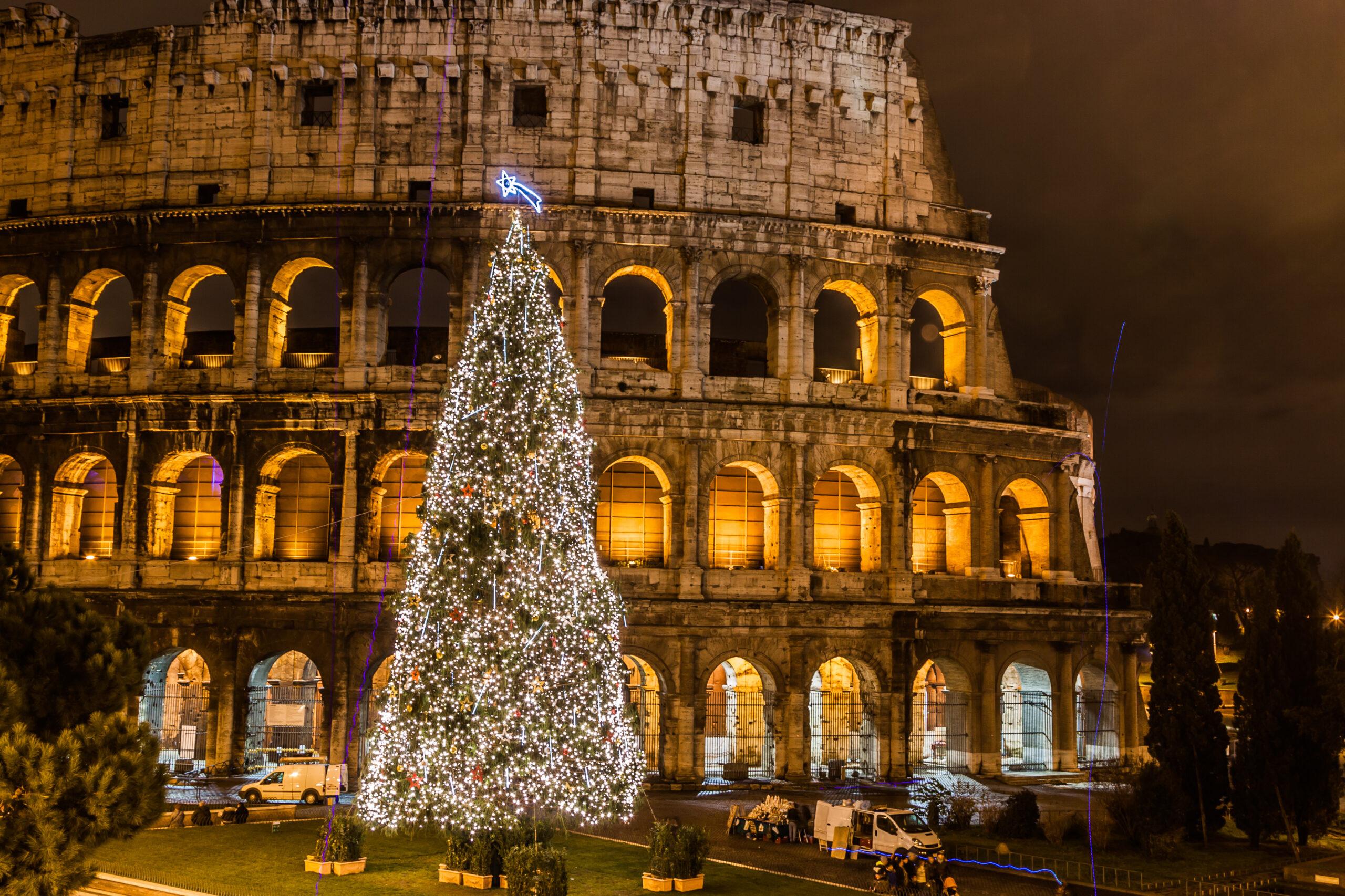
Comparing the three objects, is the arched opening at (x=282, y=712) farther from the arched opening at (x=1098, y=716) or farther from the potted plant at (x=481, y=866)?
the arched opening at (x=1098, y=716)

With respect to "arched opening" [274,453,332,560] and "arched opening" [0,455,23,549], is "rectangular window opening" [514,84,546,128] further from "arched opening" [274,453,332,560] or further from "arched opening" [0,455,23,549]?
"arched opening" [0,455,23,549]

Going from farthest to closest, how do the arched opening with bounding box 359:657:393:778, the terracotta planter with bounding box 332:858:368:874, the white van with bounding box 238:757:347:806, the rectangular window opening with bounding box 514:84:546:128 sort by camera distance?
the rectangular window opening with bounding box 514:84:546:128 < the arched opening with bounding box 359:657:393:778 < the white van with bounding box 238:757:347:806 < the terracotta planter with bounding box 332:858:368:874

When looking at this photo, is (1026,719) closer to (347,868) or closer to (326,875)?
(347,868)

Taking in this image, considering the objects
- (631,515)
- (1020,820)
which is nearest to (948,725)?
(1020,820)

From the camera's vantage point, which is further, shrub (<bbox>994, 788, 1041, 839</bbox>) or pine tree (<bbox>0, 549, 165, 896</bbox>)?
shrub (<bbox>994, 788, 1041, 839</bbox>)

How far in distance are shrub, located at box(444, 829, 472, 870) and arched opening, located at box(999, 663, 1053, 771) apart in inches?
673

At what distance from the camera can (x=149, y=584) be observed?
92.9 ft

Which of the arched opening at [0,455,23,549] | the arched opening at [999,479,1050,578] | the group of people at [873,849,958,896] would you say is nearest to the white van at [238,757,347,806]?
the arched opening at [0,455,23,549]

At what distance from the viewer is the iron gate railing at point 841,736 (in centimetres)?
2873

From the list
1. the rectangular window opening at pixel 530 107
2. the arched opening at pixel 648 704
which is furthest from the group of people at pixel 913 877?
the rectangular window opening at pixel 530 107

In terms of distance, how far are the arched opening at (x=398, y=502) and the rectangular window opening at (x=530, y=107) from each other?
9162 mm

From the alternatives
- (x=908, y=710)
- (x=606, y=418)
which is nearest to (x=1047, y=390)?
(x=908, y=710)

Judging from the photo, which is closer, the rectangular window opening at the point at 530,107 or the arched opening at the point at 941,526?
the rectangular window opening at the point at 530,107

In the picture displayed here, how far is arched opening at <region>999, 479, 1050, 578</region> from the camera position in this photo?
3131 cm
